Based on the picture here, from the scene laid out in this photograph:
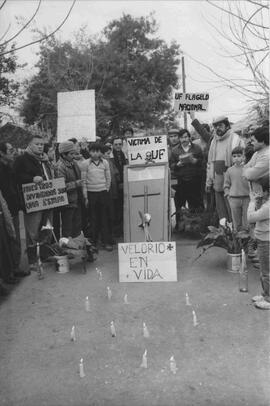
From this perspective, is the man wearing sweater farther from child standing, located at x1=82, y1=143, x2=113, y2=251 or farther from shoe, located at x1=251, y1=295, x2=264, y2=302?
child standing, located at x1=82, y1=143, x2=113, y2=251

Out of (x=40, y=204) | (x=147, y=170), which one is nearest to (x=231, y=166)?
(x=147, y=170)

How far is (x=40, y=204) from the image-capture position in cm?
605

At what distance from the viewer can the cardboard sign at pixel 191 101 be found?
755cm

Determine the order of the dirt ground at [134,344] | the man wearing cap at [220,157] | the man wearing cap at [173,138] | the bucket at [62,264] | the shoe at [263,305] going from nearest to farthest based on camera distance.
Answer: the dirt ground at [134,344]
the shoe at [263,305]
the bucket at [62,264]
the man wearing cap at [220,157]
the man wearing cap at [173,138]

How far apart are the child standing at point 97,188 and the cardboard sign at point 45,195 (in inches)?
25.8

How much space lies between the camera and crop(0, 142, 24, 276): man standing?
5441mm

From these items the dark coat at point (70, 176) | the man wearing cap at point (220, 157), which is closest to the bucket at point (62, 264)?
the dark coat at point (70, 176)

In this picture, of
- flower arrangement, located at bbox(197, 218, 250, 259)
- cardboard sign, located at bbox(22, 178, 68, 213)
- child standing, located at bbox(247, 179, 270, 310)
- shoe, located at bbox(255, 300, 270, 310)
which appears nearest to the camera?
child standing, located at bbox(247, 179, 270, 310)

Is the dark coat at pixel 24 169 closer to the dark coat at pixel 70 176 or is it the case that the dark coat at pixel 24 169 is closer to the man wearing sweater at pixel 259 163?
the dark coat at pixel 70 176

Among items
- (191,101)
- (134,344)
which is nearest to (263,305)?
(134,344)

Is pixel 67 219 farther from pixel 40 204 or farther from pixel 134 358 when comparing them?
pixel 134 358

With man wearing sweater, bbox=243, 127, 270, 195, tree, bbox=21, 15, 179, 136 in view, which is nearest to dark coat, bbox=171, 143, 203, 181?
man wearing sweater, bbox=243, 127, 270, 195

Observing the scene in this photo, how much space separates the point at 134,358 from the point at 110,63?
25620mm

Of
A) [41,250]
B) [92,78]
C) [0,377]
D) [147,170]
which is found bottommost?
[0,377]
